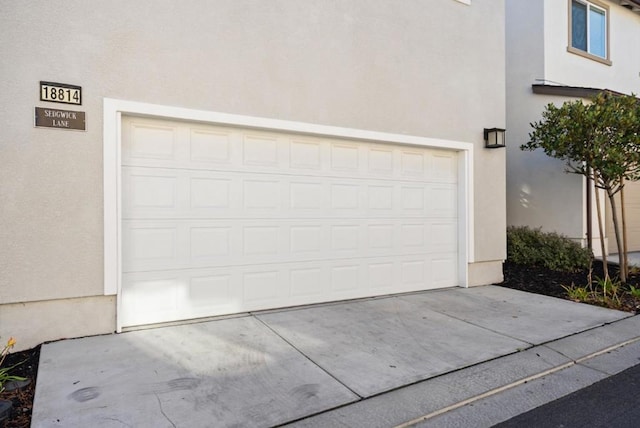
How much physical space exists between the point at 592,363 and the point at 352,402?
268 cm

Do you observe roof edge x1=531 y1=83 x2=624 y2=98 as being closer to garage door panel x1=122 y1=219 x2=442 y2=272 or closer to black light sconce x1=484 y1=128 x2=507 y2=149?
black light sconce x1=484 y1=128 x2=507 y2=149

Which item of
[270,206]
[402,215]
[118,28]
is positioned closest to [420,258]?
[402,215]

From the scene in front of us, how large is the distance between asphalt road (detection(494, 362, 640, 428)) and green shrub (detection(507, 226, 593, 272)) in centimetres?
538

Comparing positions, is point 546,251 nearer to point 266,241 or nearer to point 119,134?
point 266,241

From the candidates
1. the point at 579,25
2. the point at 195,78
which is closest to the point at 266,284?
the point at 195,78

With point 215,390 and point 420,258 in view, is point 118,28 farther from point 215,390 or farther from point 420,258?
point 420,258

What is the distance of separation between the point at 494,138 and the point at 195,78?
5166mm

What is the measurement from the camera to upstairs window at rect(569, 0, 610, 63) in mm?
10352

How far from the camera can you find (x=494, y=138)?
7.29 meters

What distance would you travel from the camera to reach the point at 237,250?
535cm

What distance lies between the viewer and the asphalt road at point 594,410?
3043 millimetres

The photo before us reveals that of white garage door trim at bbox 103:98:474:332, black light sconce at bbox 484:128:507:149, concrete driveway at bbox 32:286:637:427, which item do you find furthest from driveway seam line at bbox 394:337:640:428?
black light sconce at bbox 484:128:507:149

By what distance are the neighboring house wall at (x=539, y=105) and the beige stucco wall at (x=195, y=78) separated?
319cm

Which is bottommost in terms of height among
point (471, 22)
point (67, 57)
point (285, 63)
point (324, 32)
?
point (67, 57)
